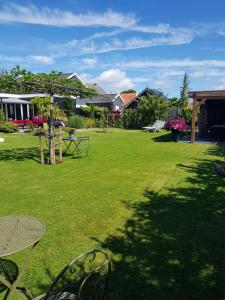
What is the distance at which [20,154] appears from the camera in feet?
46.1

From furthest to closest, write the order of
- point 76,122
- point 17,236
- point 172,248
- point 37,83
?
1. point 76,122
2. point 37,83
3. point 172,248
4. point 17,236

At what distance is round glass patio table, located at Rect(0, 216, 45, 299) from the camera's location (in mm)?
2726

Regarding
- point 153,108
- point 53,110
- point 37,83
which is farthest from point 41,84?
point 153,108

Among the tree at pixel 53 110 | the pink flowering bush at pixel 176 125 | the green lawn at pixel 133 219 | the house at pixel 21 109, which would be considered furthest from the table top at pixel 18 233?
the house at pixel 21 109

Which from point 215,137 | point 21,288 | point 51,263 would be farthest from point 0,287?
point 215,137

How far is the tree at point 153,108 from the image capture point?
98.7 ft

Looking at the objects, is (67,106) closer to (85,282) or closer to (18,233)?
(18,233)

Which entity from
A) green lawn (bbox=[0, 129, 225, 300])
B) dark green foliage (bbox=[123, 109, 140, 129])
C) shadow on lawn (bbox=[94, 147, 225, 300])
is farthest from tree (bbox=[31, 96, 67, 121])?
dark green foliage (bbox=[123, 109, 140, 129])

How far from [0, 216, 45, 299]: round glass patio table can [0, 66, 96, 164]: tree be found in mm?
8373

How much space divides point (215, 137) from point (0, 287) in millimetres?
19309

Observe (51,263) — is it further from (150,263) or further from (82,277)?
(82,277)

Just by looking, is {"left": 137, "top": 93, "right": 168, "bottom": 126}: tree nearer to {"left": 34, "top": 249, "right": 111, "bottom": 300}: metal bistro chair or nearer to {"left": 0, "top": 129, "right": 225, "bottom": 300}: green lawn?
{"left": 0, "top": 129, "right": 225, "bottom": 300}: green lawn

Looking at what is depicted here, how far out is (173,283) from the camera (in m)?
3.98

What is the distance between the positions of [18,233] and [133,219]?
132 inches
